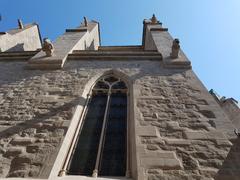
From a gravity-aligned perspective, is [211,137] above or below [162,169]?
above

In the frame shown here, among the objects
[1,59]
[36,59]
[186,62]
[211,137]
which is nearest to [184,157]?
[211,137]

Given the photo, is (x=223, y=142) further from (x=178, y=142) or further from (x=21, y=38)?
(x=21, y=38)

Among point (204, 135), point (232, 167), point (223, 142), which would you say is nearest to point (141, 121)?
point (204, 135)

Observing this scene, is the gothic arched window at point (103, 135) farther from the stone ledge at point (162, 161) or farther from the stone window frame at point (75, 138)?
the stone ledge at point (162, 161)

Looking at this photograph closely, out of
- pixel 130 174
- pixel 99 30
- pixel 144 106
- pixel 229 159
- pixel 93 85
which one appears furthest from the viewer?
pixel 99 30

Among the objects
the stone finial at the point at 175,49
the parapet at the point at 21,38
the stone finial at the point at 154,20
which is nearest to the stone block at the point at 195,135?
the stone finial at the point at 175,49

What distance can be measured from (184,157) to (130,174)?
34.4 inches

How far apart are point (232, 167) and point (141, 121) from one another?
192 cm

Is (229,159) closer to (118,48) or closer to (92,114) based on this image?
(92,114)

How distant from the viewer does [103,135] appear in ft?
16.8

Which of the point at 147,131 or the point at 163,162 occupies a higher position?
the point at 147,131

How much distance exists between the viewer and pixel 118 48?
13812 millimetres

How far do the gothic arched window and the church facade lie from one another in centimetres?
2

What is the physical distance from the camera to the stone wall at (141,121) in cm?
402
